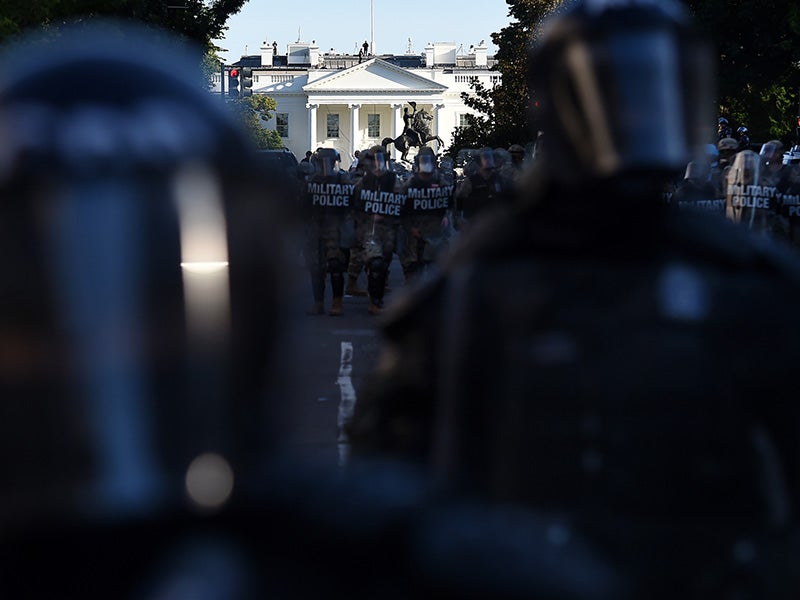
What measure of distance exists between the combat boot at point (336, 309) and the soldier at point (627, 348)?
14.4m

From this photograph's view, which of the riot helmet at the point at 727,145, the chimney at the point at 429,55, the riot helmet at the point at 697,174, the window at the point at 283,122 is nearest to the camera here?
the riot helmet at the point at 697,174

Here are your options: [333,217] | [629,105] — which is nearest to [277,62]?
[333,217]

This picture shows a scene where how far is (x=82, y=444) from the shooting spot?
4.11 ft

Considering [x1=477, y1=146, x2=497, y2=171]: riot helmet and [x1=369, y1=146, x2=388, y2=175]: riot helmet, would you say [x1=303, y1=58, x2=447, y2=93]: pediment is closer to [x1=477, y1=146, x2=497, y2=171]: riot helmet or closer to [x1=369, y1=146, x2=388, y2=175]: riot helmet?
[x1=369, y1=146, x2=388, y2=175]: riot helmet

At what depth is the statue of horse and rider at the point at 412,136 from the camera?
176 feet

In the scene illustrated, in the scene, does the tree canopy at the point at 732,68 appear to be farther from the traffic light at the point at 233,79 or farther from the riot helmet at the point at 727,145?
the riot helmet at the point at 727,145

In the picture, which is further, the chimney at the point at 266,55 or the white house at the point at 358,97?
the chimney at the point at 266,55

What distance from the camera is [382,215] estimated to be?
17344 millimetres

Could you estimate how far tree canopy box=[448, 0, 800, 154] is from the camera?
1429 inches

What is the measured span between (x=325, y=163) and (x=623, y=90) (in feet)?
51.6

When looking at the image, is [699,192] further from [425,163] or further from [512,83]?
[512,83]

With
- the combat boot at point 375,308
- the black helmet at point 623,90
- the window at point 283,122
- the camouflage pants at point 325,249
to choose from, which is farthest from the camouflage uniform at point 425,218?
the window at point 283,122

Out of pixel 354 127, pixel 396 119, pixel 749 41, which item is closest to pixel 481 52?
pixel 396 119

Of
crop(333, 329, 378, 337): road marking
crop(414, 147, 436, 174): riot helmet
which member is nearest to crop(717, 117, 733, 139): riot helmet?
crop(414, 147, 436, 174): riot helmet
